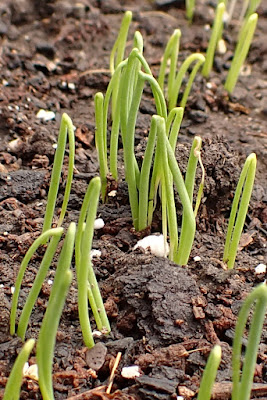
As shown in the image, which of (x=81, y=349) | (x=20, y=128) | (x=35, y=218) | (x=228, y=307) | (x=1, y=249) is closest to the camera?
(x=81, y=349)

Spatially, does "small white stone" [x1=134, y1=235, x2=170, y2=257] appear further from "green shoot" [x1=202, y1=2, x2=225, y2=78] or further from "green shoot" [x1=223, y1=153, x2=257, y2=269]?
"green shoot" [x1=202, y1=2, x2=225, y2=78]

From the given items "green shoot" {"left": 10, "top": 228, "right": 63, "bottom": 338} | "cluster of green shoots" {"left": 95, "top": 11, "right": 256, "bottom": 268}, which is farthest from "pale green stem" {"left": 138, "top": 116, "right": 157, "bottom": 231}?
"green shoot" {"left": 10, "top": 228, "right": 63, "bottom": 338}

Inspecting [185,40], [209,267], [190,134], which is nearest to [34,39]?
[185,40]

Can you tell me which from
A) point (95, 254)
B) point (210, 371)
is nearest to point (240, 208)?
point (95, 254)

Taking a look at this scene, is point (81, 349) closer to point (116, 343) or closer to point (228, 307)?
point (116, 343)

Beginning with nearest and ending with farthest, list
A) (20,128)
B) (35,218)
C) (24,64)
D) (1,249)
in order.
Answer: (1,249), (35,218), (20,128), (24,64)

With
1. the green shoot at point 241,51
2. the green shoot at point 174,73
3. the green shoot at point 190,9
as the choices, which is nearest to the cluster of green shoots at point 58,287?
the green shoot at point 174,73
